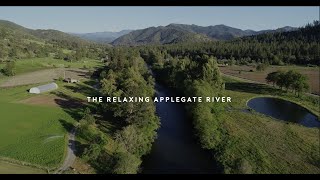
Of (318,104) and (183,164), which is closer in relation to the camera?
(183,164)

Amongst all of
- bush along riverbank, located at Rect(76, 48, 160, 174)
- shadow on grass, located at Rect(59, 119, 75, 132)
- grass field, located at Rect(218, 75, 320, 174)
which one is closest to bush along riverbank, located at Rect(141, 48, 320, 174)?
grass field, located at Rect(218, 75, 320, 174)

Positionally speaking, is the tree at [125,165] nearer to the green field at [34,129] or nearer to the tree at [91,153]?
the tree at [91,153]

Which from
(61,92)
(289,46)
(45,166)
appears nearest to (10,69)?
(61,92)

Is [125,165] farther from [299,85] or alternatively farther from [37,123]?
[299,85]

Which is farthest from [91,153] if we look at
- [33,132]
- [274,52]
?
[274,52]

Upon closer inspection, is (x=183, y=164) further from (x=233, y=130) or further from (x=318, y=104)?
(x=318, y=104)

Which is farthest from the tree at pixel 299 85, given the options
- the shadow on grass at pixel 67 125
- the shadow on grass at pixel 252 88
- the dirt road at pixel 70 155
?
the dirt road at pixel 70 155
